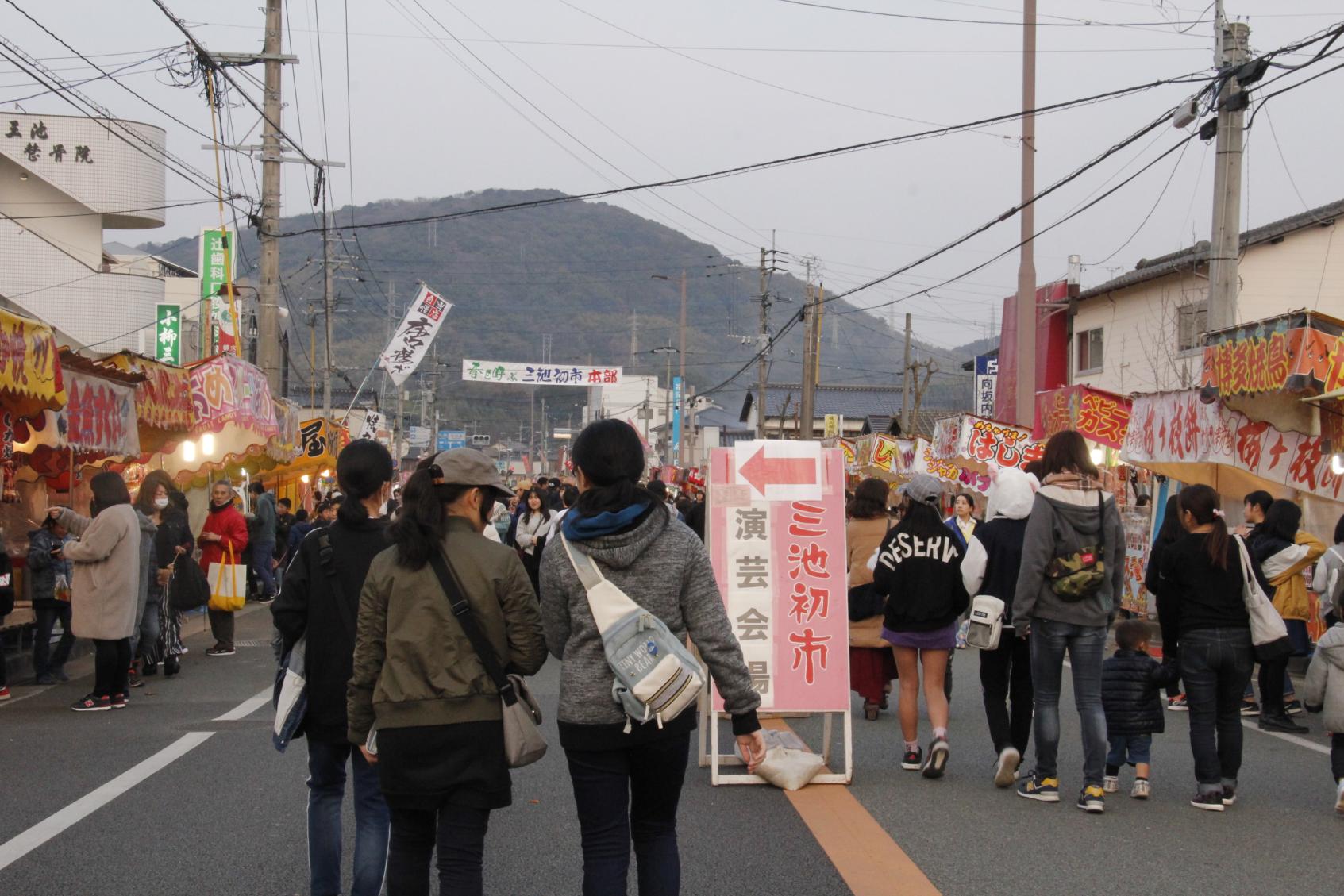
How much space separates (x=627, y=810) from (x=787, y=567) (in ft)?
12.1

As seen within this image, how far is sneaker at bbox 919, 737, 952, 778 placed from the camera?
23.4 feet

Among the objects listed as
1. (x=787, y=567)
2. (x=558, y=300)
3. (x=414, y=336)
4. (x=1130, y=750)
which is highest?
(x=558, y=300)

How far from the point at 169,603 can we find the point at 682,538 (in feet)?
29.4

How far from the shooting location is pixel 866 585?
870cm

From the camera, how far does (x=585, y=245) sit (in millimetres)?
156250

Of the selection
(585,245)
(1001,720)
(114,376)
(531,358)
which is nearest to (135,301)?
(114,376)

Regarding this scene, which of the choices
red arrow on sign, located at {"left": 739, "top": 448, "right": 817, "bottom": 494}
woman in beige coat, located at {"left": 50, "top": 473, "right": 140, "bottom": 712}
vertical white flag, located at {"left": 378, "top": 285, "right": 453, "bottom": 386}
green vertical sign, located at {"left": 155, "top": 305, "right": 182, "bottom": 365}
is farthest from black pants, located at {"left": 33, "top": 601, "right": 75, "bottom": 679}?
green vertical sign, located at {"left": 155, "top": 305, "right": 182, "bottom": 365}

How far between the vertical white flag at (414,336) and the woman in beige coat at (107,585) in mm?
19820

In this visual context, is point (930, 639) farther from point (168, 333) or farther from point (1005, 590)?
point (168, 333)

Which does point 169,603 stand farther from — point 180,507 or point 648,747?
point 648,747

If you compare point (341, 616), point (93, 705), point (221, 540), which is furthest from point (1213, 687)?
point (221, 540)

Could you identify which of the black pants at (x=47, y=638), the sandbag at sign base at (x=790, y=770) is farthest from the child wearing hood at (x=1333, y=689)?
the black pants at (x=47, y=638)

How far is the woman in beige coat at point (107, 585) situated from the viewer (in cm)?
930

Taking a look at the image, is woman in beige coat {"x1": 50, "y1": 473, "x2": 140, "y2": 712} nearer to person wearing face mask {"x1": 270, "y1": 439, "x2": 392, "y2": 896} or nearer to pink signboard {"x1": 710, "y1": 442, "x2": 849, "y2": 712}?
pink signboard {"x1": 710, "y1": 442, "x2": 849, "y2": 712}
